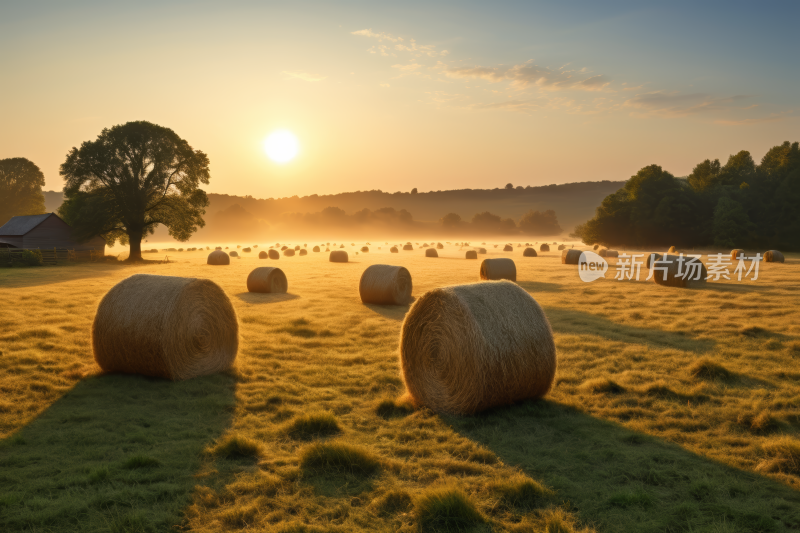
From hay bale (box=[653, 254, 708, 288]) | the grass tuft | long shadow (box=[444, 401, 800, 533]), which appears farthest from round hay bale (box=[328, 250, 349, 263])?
the grass tuft

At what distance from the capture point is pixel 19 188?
70.1 m

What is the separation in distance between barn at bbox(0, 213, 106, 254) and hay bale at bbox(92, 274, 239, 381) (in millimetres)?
38791

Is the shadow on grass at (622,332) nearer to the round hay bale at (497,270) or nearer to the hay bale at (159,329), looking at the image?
the hay bale at (159,329)

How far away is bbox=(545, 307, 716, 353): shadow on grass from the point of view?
12.5 meters

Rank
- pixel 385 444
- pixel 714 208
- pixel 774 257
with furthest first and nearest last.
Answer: pixel 714 208
pixel 774 257
pixel 385 444

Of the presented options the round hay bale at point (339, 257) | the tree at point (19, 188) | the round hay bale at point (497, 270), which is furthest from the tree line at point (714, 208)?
the tree at point (19, 188)

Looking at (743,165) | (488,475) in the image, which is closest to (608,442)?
(488,475)

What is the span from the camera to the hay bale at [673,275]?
24391 millimetres

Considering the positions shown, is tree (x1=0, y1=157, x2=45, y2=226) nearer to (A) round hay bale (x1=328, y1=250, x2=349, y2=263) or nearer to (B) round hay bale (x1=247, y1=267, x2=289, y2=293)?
(A) round hay bale (x1=328, y1=250, x2=349, y2=263)

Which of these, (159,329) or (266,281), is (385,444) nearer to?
(159,329)

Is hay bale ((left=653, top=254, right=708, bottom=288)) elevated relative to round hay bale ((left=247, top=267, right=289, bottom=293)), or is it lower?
elevated

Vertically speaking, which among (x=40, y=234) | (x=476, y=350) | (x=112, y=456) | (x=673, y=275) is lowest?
(x=112, y=456)

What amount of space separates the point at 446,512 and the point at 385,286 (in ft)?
47.6

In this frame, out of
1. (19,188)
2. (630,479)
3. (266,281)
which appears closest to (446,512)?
(630,479)
